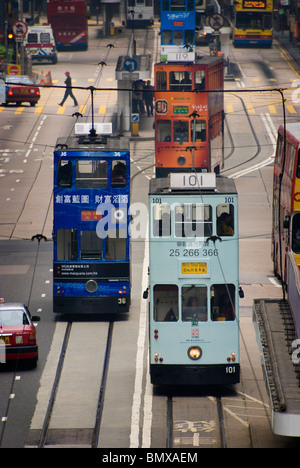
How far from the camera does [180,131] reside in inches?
1769

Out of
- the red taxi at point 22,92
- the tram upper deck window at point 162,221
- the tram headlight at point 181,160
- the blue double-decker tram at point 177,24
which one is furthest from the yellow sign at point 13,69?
the tram upper deck window at point 162,221

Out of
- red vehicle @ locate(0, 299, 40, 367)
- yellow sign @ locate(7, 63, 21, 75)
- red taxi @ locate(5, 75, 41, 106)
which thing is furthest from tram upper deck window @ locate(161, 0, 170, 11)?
red vehicle @ locate(0, 299, 40, 367)

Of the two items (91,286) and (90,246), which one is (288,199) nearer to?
(90,246)

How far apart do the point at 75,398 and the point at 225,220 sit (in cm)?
472

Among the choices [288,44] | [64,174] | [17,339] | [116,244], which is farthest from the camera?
[288,44]

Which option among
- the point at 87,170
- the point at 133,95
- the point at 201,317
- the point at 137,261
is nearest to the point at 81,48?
the point at 133,95

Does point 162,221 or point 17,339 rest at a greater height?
point 162,221

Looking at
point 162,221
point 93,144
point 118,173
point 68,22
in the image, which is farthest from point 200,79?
point 68,22

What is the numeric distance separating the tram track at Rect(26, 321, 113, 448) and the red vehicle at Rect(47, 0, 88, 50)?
49415 millimetres

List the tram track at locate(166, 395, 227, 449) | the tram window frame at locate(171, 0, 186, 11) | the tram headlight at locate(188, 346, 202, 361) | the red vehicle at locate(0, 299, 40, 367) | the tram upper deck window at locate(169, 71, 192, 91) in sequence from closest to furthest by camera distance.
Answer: the tram track at locate(166, 395, 227, 449) → the tram headlight at locate(188, 346, 202, 361) → the red vehicle at locate(0, 299, 40, 367) → the tram upper deck window at locate(169, 71, 192, 91) → the tram window frame at locate(171, 0, 186, 11)

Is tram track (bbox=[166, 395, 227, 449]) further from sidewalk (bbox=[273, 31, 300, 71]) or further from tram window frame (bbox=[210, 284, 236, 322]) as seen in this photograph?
sidewalk (bbox=[273, 31, 300, 71])

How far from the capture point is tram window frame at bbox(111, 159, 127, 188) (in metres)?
29.4

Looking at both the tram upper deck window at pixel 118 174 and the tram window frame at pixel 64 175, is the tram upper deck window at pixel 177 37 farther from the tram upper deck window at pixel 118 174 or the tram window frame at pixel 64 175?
the tram window frame at pixel 64 175
